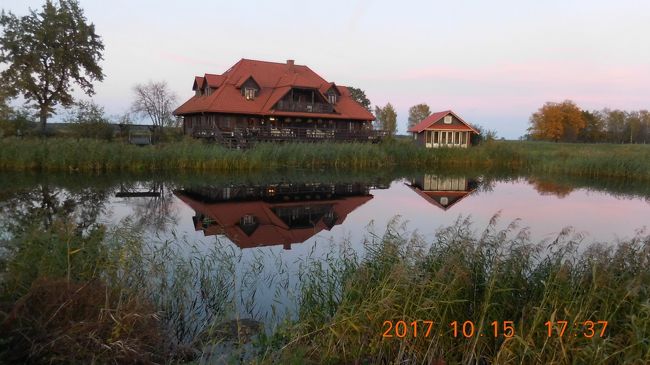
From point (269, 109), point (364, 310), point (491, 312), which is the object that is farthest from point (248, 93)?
point (491, 312)

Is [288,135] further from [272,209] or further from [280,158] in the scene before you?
[272,209]

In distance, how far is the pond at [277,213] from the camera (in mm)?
7109

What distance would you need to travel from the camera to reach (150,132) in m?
36.1

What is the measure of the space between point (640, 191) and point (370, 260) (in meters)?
21.0

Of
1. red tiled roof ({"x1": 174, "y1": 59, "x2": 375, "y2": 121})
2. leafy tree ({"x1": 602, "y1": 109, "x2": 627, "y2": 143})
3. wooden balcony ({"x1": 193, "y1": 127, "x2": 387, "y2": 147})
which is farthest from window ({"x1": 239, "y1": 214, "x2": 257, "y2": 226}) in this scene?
leafy tree ({"x1": 602, "y1": 109, "x2": 627, "y2": 143})

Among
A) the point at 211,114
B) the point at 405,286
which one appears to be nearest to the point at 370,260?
the point at 405,286

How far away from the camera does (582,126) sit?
69.4 m

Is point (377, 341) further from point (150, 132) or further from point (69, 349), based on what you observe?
point (150, 132)

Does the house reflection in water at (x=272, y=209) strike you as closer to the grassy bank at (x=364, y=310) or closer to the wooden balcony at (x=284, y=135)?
the grassy bank at (x=364, y=310)

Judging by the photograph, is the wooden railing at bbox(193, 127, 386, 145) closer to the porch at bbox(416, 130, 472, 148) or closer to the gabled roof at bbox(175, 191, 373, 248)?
the porch at bbox(416, 130, 472, 148)

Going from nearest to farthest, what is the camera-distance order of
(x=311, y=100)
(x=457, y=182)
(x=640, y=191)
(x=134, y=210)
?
(x=134, y=210)
(x=640, y=191)
(x=457, y=182)
(x=311, y=100)

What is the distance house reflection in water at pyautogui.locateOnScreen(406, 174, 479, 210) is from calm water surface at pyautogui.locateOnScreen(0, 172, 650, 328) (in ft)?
0.16

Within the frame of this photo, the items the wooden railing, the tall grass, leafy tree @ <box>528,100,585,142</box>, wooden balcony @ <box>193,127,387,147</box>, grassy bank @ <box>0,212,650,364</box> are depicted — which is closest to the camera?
grassy bank @ <box>0,212,650,364</box>

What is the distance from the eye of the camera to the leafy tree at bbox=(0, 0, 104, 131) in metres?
35.2
